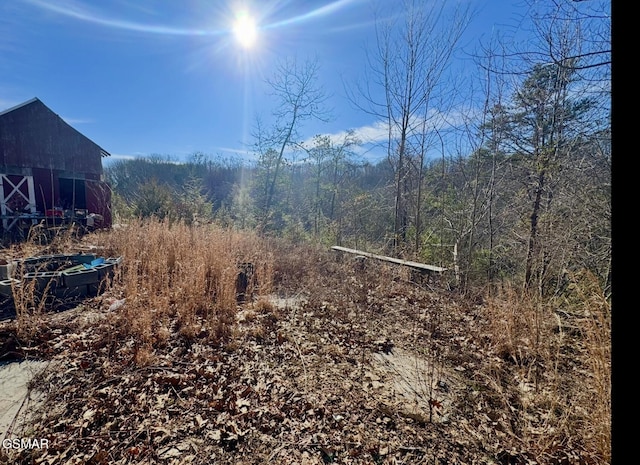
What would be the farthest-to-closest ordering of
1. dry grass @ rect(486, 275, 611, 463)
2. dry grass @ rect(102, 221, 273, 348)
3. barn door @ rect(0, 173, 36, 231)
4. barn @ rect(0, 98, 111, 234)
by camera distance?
barn @ rect(0, 98, 111, 234), barn door @ rect(0, 173, 36, 231), dry grass @ rect(102, 221, 273, 348), dry grass @ rect(486, 275, 611, 463)

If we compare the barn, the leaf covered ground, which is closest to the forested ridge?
the leaf covered ground

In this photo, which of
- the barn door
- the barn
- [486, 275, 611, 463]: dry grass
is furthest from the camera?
the barn

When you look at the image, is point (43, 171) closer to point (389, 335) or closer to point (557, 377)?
point (389, 335)

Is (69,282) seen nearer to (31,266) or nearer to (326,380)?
(31,266)

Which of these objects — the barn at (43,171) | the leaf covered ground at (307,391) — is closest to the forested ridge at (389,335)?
the leaf covered ground at (307,391)

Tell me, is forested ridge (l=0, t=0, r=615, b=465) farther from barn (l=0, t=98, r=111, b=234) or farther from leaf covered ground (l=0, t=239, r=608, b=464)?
barn (l=0, t=98, r=111, b=234)

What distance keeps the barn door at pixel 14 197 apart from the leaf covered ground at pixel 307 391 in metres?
10.2

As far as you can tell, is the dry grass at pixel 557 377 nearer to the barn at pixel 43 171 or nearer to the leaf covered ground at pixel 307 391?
the leaf covered ground at pixel 307 391

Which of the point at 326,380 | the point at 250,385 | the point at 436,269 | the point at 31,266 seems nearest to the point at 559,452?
the point at 326,380

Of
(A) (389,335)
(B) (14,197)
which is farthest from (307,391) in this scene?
(B) (14,197)

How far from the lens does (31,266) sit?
4.15m

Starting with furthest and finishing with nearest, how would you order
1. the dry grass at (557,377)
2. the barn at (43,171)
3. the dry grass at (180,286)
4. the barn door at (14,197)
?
the barn at (43,171) < the barn door at (14,197) < the dry grass at (180,286) < the dry grass at (557,377)

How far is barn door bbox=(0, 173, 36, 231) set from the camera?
9500 mm

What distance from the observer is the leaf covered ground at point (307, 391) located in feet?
5.76
